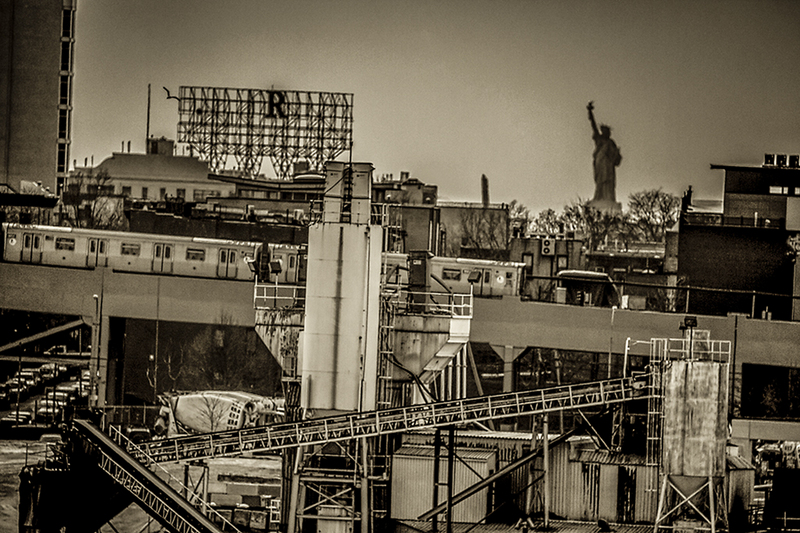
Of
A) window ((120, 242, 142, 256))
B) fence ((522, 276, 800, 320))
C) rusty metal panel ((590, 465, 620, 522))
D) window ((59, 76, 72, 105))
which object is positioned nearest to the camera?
rusty metal panel ((590, 465, 620, 522))

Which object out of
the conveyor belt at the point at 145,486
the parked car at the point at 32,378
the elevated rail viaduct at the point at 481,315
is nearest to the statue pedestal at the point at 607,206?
the elevated rail viaduct at the point at 481,315

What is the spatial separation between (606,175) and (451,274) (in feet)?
265

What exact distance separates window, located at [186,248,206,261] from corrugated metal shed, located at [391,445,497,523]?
35.2m

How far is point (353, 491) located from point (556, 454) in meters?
7.02

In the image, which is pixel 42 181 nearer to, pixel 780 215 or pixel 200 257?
pixel 200 257

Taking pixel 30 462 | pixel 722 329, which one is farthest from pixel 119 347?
pixel 722 329

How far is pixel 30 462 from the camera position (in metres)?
50.8

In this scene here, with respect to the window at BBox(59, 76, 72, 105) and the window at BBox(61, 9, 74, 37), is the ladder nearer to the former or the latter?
the window at BBox(59, 76, 72, 105)

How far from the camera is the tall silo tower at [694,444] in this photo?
113ft

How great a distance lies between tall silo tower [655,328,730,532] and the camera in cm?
3447

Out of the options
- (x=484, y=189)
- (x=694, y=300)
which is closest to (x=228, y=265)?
(x=694, y=300)

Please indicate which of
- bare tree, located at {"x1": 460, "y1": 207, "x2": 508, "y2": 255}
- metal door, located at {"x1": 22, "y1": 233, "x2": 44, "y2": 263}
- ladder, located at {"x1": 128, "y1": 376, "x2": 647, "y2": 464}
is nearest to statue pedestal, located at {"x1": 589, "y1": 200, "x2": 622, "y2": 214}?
bare tree, located at {"x1": 460, "y1": 207, "x2": 508, "y2": 255}

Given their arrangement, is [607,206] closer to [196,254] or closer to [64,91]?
[64,91]

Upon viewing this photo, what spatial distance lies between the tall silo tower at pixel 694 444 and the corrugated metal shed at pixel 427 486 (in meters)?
6.62
